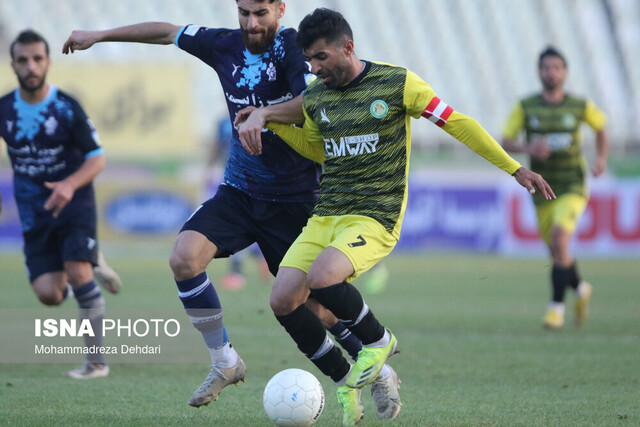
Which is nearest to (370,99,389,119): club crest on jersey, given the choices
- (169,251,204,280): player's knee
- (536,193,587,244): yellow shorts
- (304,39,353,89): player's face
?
(304,39,353,89): player's face

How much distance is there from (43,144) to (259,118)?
8.17 ft

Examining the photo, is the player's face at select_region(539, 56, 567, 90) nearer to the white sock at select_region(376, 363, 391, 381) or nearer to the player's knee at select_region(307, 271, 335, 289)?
the white sock at select_region(376, 363, 391, 381)

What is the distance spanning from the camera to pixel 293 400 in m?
4.82

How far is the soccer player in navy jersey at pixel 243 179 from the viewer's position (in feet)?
17.9

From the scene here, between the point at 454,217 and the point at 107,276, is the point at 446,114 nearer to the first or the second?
the point at 107,276

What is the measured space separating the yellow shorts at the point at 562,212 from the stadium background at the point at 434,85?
8168mm

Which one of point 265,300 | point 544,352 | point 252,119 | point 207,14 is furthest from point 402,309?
point 207,14

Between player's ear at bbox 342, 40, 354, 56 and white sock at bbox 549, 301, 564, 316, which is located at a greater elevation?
player's ear at bbox 342, 40, 354, 56

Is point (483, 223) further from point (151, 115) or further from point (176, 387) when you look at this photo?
point (176, 387)

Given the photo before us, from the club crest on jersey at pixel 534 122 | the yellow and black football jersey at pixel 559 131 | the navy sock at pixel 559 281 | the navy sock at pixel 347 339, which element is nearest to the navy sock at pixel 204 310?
the navy sock at pixel 347 339

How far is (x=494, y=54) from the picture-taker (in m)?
30.7

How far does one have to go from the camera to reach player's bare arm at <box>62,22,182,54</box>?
5.76 meters

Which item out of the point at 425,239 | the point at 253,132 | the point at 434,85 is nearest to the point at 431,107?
the point at 253,132

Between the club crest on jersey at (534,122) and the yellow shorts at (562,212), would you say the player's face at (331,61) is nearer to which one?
the yellow shorts at (562,212)
